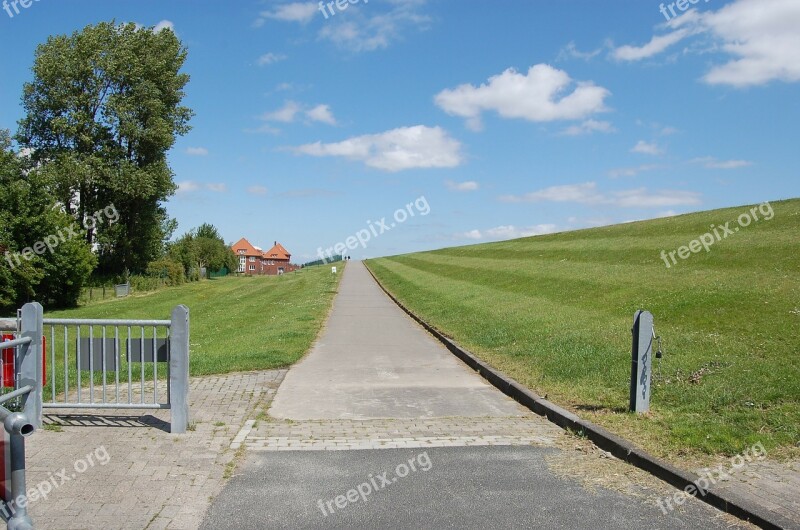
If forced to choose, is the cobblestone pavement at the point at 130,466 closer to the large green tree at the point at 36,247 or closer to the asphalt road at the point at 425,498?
the asphalt road at the point at 425,498

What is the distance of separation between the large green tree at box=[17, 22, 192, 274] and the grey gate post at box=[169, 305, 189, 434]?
131 feet

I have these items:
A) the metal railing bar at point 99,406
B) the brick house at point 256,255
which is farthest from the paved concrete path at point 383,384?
the brick house at point 256,255

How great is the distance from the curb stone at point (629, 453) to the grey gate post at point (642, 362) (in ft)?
2.24

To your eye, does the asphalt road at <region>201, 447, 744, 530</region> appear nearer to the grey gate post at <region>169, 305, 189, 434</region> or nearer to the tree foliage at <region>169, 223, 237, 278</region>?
the grey gate post at <region>169, 305, 189, 434</region>

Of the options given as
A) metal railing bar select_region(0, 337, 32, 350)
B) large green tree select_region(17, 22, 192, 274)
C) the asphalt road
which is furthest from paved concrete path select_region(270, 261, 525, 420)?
large green tree select_region(17, 22, 192, 274)

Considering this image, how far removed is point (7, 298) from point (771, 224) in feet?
118

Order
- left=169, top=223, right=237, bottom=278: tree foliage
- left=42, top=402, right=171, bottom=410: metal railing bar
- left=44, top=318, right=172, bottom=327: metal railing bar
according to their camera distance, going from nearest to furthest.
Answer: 1. left=44, top=318, right=172, bottom=327: metal railing bar
2. left=42, top=402, right=171, bottom=410: metal railing bar
3. left=169, top=223, right=237, bottom=278: tree foliage

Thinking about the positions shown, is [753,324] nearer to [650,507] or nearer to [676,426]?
[676,426]

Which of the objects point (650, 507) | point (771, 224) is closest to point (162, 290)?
point (771, 224)

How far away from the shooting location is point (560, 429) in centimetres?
702

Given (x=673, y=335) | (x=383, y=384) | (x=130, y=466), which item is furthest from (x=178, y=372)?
(x=673, y=335)

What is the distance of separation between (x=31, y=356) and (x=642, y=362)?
6574 mm

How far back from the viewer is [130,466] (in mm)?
5547

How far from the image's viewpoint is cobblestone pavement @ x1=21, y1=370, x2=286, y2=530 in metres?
4.55
